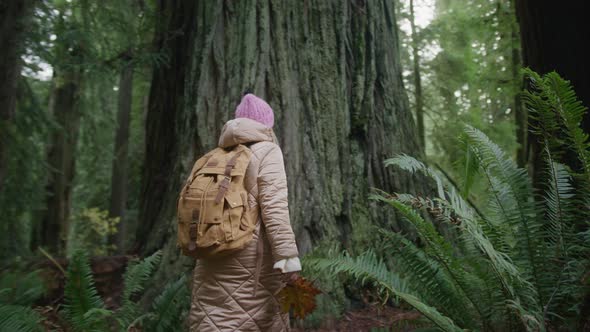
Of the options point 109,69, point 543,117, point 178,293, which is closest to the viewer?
point 543,117

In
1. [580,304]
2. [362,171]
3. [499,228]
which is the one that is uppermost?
[362,171]

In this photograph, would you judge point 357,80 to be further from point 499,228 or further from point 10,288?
point 10,288

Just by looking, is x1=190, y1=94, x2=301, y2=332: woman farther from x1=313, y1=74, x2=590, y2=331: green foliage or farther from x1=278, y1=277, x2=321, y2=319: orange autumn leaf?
x1=313, y1=74, x2=590, y2=331: green foliage

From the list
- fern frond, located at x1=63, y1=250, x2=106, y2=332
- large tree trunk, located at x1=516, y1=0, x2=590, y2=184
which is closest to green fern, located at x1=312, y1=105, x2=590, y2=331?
large tree trunk, located at x1=516, y1=0, x2=590, y2=184

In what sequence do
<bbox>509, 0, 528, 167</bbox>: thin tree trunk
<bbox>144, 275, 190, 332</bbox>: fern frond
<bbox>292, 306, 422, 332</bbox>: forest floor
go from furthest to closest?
<bbox>509, 0, 528, 167</bbox>: thin tree trunk
<bbox>292, 306, 422, 332</bbox>: forest floor
<bbox>144, 275, 190, 332</bbox>: fern frond

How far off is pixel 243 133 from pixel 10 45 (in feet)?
12.1

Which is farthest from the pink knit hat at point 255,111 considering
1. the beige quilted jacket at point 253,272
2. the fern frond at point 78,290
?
the fern frond at point 78,290

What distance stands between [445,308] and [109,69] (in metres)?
4.77

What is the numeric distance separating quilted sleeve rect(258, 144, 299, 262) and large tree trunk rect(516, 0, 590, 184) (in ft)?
6.18

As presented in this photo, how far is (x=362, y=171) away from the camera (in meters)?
4.43

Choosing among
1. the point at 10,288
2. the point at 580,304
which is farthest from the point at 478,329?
the point at 10,288

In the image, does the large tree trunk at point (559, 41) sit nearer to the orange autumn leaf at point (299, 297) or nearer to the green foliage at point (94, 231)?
the orange autumn leaf at point (299, 297)

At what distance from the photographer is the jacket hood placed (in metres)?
2.78

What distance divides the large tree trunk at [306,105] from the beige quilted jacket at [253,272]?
1.20 meters
